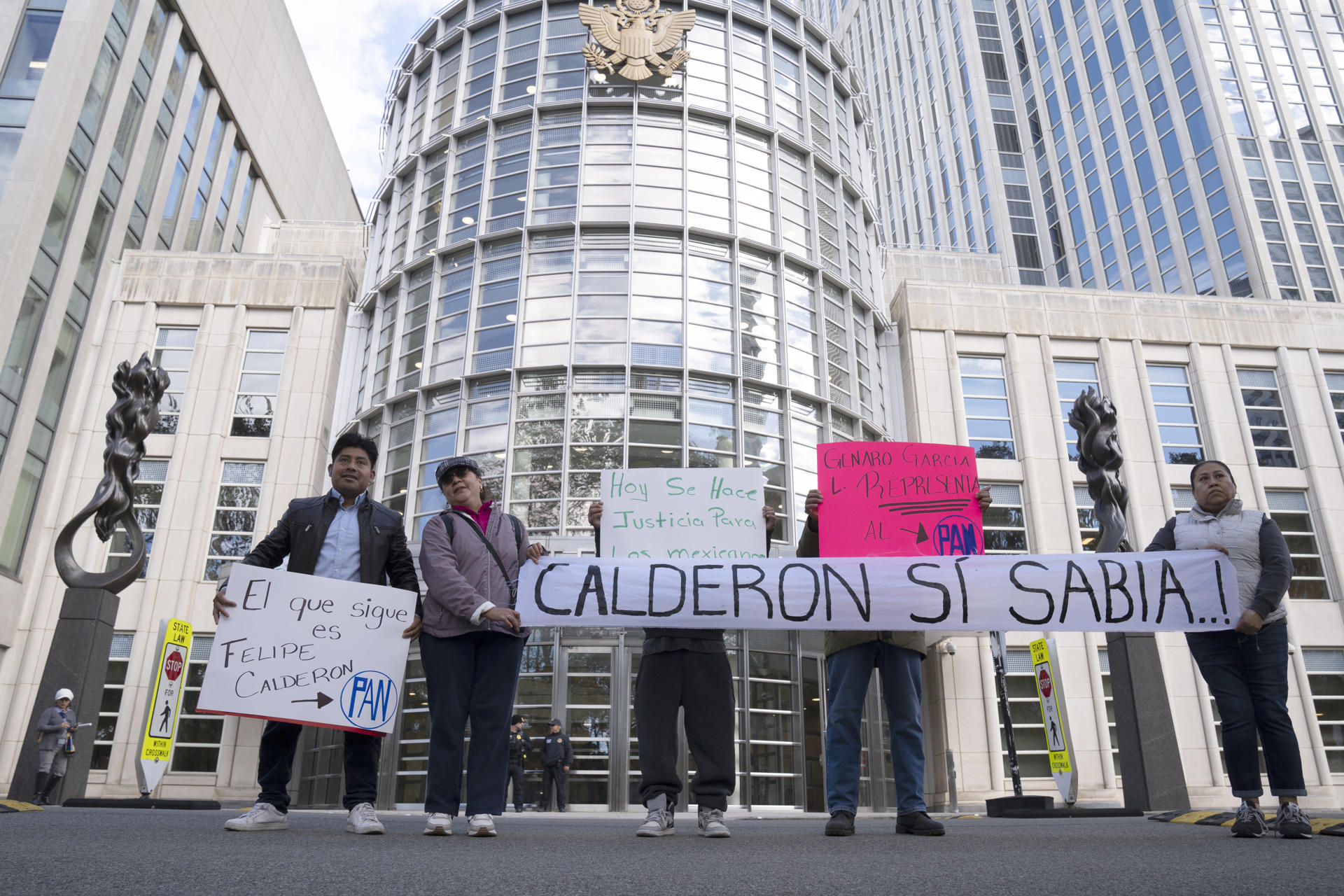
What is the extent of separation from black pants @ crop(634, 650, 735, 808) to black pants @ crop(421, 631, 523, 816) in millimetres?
778

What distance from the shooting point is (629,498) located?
6.82m

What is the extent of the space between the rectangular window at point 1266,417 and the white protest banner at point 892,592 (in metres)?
22.7

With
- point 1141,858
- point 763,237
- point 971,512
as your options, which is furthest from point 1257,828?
point 763,237

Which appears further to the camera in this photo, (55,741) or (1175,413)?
(1175,413)

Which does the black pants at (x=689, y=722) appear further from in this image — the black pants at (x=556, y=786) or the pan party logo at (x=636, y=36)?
the pan party logo at (x=636, y=36)

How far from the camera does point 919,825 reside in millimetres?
5344

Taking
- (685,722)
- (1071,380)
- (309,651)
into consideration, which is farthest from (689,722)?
(1071,380)

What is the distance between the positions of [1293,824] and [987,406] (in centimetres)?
2090

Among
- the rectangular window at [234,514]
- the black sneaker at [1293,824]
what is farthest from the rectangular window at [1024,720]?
the rectangular window at [234,514]

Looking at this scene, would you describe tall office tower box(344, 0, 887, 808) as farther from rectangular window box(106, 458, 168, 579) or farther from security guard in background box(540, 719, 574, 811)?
rectangular window box(106, 458, 168, 579)

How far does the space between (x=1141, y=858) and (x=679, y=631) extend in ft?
8.63

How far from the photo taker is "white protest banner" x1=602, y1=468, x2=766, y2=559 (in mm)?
6352

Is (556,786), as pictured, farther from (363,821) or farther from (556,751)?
(363,821)

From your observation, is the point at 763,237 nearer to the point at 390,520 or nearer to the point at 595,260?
the point at 595,260
